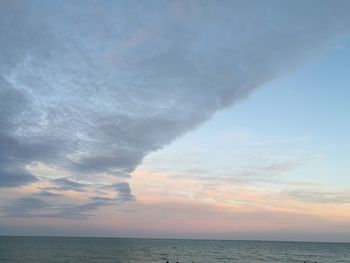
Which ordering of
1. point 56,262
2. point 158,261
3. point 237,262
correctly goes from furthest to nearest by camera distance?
point 237,262
point 158,261
point 56,262

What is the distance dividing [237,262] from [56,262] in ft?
161

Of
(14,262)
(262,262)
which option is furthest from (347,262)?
(14,262)

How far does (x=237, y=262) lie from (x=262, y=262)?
718 centimetres

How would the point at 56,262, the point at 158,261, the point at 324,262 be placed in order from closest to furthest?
the point at 56,262 < the point at 158,261 < the point at 324,262

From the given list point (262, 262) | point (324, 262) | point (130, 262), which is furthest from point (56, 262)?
point (324, 262)

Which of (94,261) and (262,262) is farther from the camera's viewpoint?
(262,262)

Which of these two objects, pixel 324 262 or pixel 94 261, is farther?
pixel 324 262

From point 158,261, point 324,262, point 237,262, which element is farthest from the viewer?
point 324,262

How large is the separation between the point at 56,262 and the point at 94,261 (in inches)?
356

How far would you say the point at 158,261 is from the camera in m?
92.0

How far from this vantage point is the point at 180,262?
95062 mm

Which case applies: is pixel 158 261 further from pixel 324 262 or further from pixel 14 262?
pixel 324 262

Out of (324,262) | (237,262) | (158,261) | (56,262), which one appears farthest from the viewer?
(324,262)

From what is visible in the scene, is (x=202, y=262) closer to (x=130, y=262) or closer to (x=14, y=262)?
(x=130, y=262)
